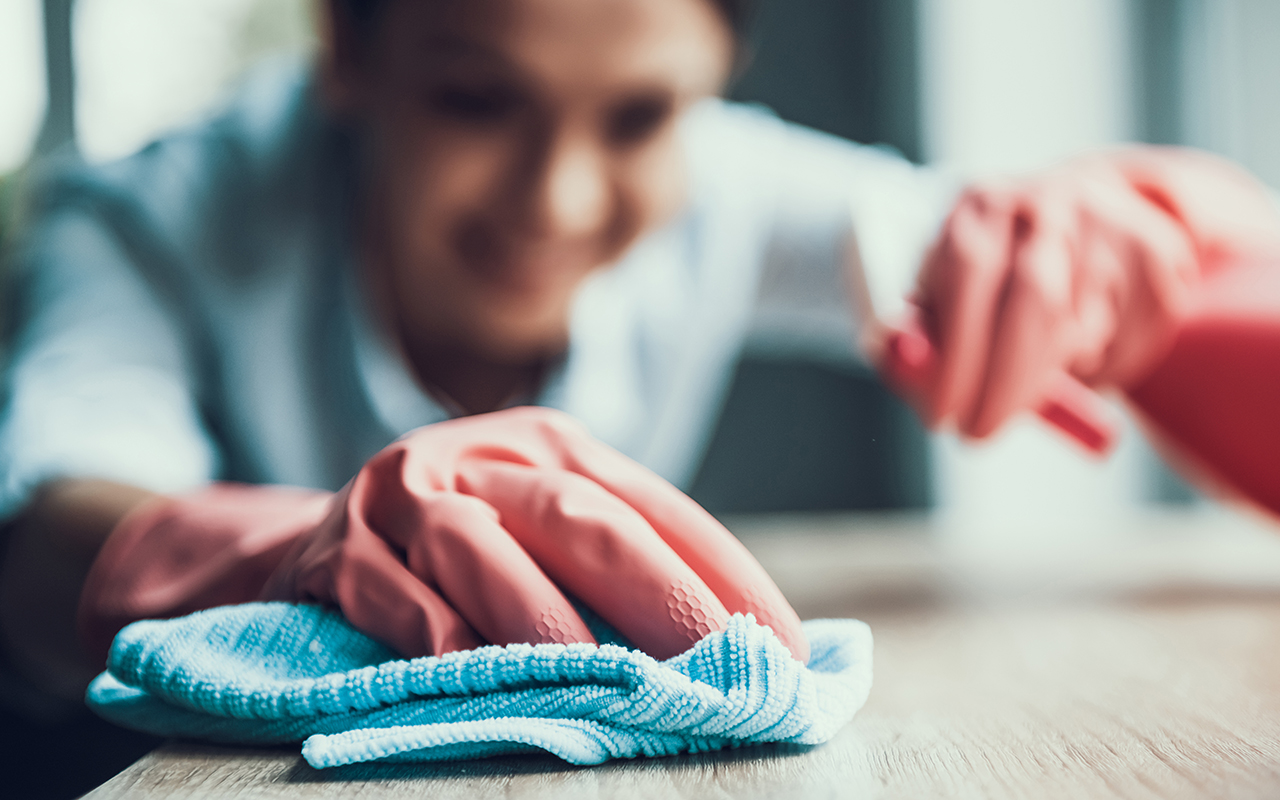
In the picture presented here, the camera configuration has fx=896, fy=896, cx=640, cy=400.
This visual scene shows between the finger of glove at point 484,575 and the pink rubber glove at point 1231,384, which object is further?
the pink rubber glove at point 1231,384

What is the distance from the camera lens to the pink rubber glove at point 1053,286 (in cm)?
52

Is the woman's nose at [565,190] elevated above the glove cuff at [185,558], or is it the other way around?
the woman's nose at [565,190]

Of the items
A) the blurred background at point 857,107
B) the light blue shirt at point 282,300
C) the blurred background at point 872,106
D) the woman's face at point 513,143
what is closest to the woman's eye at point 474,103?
the woman's face at point 513,143

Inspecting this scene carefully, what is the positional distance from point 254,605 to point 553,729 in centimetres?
12

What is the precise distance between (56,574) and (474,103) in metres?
0.38

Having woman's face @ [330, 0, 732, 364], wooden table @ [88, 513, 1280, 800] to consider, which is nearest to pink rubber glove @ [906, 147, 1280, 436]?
wooden table @ [88, 513, 1280, 800]

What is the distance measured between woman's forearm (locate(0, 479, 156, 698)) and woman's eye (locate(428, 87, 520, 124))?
318mm

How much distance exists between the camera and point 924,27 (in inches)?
72.6

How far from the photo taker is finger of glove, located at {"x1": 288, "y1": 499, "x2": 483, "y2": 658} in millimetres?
273

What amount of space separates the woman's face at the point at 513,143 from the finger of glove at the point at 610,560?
38cm

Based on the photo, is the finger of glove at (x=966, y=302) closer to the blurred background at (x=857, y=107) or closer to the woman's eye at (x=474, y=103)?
the woman's eye at (x=474, y=103)

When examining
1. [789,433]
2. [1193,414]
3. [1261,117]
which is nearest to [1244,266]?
[1193,414]

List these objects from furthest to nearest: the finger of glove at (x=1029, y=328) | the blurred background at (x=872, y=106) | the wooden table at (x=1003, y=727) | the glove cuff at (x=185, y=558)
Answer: the blurred background at (x=872, y=106)
the finger of glove at (x=1029, y=328)
the glove cuff at (x=185, y=558)
the wooden table at (x=1003, y=727)

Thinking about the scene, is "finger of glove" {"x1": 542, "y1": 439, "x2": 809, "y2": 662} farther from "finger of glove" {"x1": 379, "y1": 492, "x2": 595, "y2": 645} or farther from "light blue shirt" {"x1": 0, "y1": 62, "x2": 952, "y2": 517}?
"light blue shirt" {"x1": 0, "y1": 62, "x2": 952, "y2": 517}
